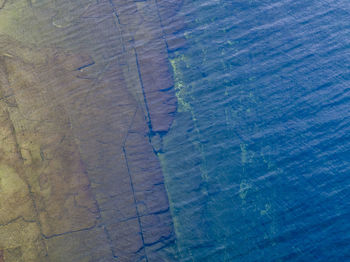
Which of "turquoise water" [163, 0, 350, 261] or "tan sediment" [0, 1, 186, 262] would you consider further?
"turquoise water" [163, 0, 350, 261]

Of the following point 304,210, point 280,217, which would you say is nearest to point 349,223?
point 304,210

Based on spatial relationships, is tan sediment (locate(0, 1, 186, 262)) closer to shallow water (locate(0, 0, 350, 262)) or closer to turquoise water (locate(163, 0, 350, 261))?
shallow water (locate(0, 0, 350, 262))

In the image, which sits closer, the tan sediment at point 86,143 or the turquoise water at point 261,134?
the tan sediment at point 86,143

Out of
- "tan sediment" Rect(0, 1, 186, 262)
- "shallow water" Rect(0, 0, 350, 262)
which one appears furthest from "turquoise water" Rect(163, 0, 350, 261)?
"tan sediment" Rect(0, 1, 186, 262)

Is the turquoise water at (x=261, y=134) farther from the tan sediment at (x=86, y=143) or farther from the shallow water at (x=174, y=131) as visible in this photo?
the tan sediment at (x=86, y=143)

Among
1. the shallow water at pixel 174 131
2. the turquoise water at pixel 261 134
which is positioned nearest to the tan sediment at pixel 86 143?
the shallow water at pixel 174 131
